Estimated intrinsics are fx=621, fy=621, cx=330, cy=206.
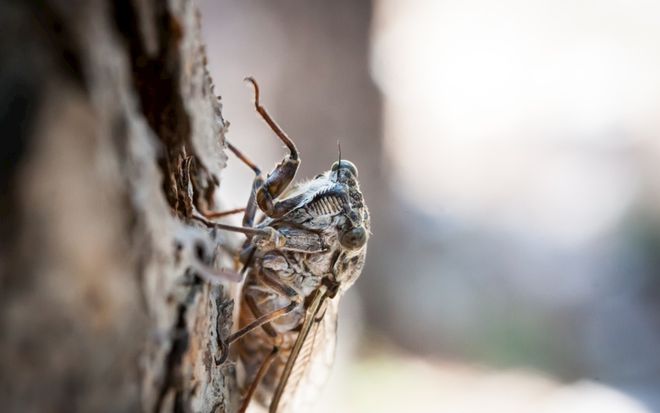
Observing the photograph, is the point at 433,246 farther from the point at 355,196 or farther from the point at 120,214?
the point at 120,214

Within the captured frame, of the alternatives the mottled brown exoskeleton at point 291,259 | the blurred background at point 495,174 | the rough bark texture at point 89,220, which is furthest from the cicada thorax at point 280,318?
the blurred background at point 495,174

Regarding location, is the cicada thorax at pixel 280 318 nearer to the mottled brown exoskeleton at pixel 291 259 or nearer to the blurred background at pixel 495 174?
the mottled brown exoskeleton at pixel 291 259

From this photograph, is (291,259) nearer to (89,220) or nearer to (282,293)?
(282,293)

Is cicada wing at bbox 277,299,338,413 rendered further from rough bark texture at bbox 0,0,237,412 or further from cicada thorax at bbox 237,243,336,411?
rough bark texture at bbox 0,0,237,412

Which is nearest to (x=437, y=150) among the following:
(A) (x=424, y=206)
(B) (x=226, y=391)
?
(A) (x=424, y=206)

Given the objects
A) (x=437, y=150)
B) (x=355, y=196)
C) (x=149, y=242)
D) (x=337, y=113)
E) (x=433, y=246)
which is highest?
(x=149, y=242)

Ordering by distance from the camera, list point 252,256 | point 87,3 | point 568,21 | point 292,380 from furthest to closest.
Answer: point 568,21 → point 292,380 → point 252,256 → point 87,3

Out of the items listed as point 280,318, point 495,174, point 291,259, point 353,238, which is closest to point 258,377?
point 280,318

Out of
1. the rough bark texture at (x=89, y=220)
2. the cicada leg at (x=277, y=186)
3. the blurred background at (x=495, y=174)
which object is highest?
the rough bark texture at (x=89, y=220)
